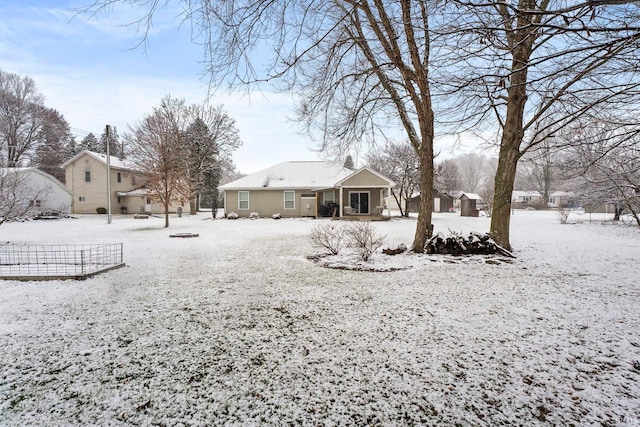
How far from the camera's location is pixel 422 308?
445cm

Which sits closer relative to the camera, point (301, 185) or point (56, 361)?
point (56, 361)

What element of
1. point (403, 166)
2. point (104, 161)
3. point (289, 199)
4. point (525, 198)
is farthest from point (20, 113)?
point (525, 198)

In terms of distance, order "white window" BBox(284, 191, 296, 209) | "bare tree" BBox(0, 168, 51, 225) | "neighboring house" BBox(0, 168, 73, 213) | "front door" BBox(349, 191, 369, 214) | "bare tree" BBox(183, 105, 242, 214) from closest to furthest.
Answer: "bare tree" BBox(0, 168, 51, 225) < "neighboring house" BBox(0, 168, 73, 213) < "front door" BBox(349, 191, 369, 214) < "white window" BBox(284, 191, 296, 209) < "bare tree" BBox(183, 105, 242, 214)

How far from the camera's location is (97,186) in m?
29.4

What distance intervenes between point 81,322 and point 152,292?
132 cm

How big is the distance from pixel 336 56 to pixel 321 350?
20.9 feet

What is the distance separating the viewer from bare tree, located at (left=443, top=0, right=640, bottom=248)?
246 centimetres

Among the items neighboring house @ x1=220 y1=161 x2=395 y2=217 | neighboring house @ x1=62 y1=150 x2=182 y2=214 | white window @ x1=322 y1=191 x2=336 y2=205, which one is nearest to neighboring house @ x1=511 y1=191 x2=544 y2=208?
neighboring house @ x1=220 y1=161 x2=395 y2=217

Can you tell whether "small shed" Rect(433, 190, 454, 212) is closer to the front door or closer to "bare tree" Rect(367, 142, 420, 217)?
"bare tree" Rect(367, 142, 420, 217)

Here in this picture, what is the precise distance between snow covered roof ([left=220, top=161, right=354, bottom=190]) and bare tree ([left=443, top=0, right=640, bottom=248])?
15884 millimetres

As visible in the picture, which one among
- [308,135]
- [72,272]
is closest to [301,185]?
[308,135]

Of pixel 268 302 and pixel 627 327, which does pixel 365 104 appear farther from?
pixel 627 327

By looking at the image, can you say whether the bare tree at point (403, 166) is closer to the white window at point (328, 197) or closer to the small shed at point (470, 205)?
the white window at point (328, 197)

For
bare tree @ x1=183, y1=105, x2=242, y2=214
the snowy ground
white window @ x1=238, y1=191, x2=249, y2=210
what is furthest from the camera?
bare tree @ x1=183, y1=105, x2=242, y2=214
